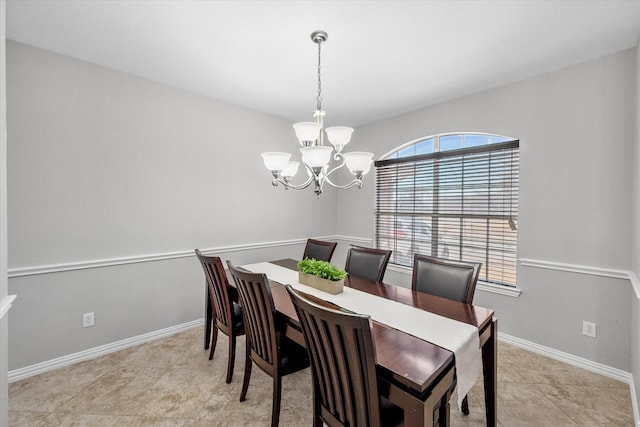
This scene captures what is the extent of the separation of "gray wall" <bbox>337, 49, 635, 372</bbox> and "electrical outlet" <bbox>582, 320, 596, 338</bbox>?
0.03m

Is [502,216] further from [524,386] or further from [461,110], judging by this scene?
[524,386]

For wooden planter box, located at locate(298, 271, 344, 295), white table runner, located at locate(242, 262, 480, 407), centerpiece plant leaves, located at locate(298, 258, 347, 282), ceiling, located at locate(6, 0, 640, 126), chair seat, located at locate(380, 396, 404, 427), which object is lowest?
chair seat, located at locate(380, 396, 404, 427)

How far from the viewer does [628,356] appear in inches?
84.3

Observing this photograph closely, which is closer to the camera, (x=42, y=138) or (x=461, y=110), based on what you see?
(x=42, y=138)

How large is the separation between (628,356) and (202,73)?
4224mm

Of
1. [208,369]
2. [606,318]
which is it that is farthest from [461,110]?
[208,369]

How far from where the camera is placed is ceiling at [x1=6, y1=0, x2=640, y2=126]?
1724 mm

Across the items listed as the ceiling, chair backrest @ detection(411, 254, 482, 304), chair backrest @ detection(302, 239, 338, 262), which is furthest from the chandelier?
chair backrest @ detection(302, 239, 338, 262)

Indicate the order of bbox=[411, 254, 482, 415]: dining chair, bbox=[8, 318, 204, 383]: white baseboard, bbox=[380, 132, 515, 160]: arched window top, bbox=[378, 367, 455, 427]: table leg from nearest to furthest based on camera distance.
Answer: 1. bbox=[378, 367, 455, 427]: table leg
2. bbox=[411, 254, 482, 415]: dining chair
3. bbox=[8, 318, 204, 383]: white baseboard
4. bbox=[380, 132, 515, 160]: arched window top

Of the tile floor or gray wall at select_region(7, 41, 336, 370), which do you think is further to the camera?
gray wall at select_region(7, 41, 336, 370)

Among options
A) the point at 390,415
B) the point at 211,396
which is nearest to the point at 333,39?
the point at 390,415

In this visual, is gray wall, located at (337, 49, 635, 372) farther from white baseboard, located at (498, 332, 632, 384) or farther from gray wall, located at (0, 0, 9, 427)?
gray wall, located at (0, 0, 9, 427)

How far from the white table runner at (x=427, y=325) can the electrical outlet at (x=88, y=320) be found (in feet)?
6.27

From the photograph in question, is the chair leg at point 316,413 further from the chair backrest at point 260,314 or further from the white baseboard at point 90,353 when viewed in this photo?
the white baseboard at point 90,353
